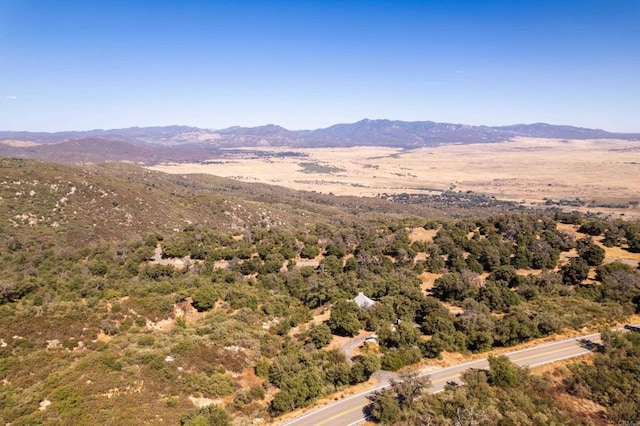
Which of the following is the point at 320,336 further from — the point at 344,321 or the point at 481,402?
the point at 481,402

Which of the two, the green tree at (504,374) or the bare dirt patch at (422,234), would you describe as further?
the bare dirt patch at (422,234)

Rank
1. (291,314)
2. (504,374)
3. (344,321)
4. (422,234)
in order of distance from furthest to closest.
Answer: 1. (422,234)
2. (291,314)
3. (344,321)
4. (504,374)

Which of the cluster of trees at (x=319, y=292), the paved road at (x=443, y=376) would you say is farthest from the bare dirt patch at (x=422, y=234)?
the paved road at (x=443, y=376)

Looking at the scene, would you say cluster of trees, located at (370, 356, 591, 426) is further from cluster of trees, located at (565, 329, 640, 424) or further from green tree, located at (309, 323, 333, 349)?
green tree, located at (309, 323, 333, 349)

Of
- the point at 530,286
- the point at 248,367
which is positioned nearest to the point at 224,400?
the point at 248,367

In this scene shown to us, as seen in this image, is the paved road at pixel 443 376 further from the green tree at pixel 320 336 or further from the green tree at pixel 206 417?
the green tree at pixel 320 336

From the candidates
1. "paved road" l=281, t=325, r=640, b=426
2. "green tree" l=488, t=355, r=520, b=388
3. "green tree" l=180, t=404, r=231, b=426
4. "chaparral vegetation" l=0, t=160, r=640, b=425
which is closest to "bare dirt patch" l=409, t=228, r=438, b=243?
"chaparral vegetation" l=0, t=160, r=640, b=425

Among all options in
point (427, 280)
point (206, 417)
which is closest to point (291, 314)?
point (206, 417)

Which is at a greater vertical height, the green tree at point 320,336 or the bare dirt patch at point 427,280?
the green tree at point 320,336
